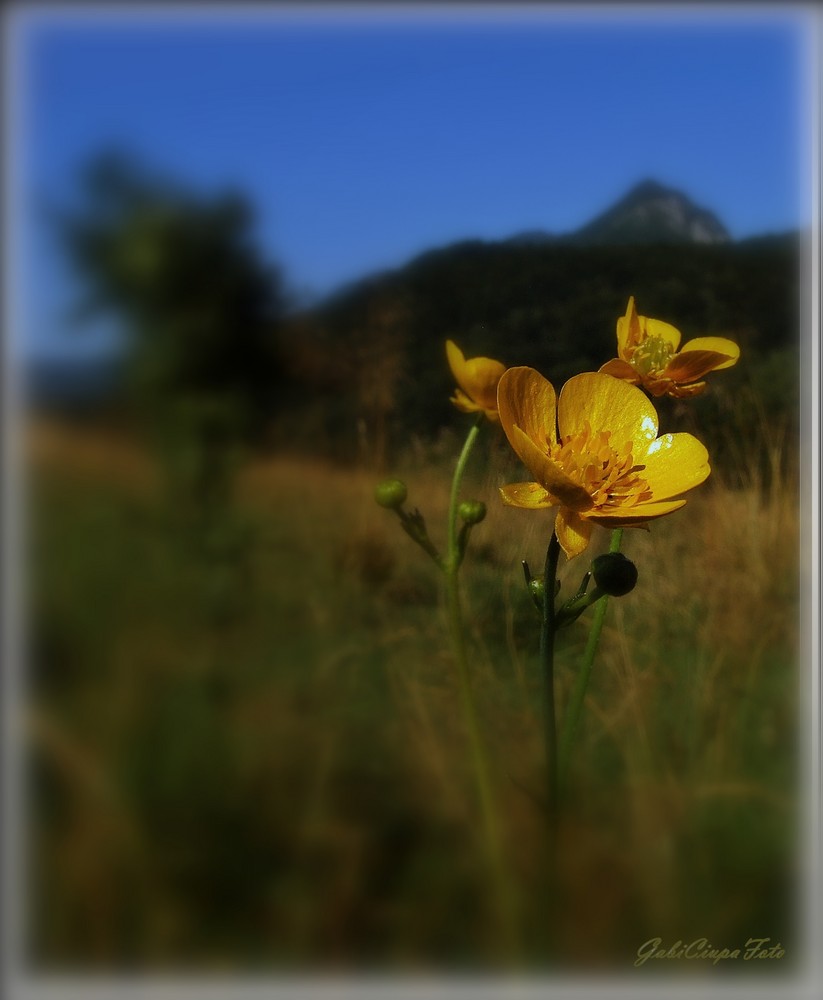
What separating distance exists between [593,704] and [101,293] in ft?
1.56

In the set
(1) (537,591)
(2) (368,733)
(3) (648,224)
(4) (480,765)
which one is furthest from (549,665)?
(3) (648,224)

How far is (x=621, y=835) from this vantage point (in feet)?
2.12

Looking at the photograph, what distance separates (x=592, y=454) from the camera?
46cm

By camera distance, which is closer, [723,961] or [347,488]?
[723,961]

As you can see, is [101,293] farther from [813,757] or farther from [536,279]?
[813,757]

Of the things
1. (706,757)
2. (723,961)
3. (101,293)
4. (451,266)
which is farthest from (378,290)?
(723,961)

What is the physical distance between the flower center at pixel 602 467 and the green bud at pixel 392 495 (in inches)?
3.8

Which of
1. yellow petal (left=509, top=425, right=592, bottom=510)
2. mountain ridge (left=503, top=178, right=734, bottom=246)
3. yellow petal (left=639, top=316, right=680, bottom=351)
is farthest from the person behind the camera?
mountain ridge (left=503, top=178, right=734, bottom=246)

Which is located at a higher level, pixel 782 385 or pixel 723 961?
pixel 782 385

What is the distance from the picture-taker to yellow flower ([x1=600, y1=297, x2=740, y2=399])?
494 millimetres

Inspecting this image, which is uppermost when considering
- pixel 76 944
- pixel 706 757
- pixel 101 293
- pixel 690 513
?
pixel 101 293

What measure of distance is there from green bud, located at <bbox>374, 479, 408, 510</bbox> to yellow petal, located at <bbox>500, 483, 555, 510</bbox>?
87 mm

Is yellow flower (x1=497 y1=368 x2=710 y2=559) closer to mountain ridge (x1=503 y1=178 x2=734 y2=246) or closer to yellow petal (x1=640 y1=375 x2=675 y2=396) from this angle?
yellow petal (x1=640 y1=375 x2=675 y2=396)

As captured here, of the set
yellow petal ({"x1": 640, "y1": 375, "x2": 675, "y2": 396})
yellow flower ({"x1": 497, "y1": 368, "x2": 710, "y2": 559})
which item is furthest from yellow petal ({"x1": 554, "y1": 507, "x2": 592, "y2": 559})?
yellow petal ({"x1": 640, "y1": 375, "x2": 675, "y2": 396})
